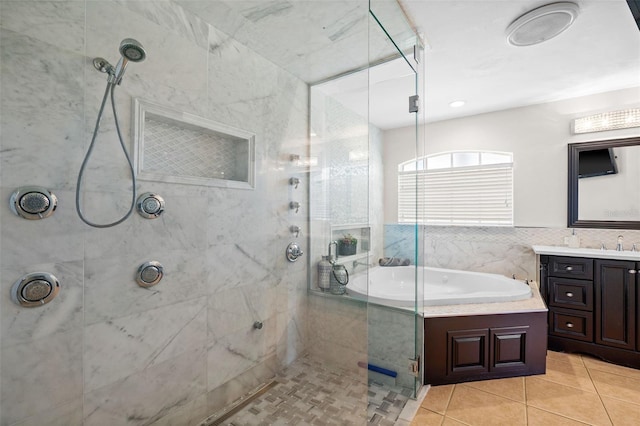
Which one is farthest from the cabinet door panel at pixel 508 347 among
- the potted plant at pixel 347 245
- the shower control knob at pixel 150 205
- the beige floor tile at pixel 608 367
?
the shower control knob at pixel 150 205

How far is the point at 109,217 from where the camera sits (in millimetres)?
1304

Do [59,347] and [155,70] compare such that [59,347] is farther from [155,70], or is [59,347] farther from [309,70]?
[309,70]

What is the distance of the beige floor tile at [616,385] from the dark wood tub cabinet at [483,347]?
0.36 metres

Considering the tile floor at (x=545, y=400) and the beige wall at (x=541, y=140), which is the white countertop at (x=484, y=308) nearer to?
the tile floor at (x=545, y=400)

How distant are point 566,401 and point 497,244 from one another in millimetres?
1605

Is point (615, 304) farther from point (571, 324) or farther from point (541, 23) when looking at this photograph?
point (541, 23)

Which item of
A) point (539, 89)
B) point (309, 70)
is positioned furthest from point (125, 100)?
point (539, 89)

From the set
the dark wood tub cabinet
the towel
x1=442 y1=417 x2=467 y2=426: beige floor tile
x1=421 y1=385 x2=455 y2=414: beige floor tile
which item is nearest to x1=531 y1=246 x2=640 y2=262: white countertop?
the dark wood tub cabinet

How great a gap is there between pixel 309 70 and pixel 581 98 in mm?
2770

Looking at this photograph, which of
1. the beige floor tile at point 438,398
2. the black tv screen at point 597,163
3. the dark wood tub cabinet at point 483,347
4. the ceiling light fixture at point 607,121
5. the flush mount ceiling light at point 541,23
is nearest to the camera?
the flush mount ceiling light at point 541,23

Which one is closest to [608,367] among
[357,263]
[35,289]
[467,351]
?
[467,351]

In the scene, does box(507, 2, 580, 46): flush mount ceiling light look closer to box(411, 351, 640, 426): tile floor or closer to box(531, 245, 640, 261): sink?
box(531, 245, 640, 261): sink

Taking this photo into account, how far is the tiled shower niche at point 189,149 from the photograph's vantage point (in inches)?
56.2

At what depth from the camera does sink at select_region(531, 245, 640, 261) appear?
2322mm
